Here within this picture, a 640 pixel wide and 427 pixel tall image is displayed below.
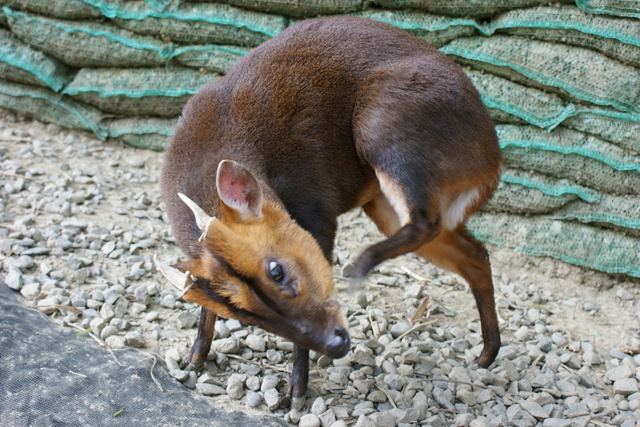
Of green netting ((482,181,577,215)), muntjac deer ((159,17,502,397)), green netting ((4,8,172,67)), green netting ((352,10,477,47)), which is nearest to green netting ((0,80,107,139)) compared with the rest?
green netting ((4,8,172,67))

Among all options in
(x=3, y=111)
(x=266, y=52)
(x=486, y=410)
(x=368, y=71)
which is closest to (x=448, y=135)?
(x=368, y=71)

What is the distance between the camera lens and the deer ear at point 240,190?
111 inches

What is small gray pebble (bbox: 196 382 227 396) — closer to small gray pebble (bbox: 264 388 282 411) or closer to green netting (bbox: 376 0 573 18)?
small gray pebble (bbox: 264 388 282 411)

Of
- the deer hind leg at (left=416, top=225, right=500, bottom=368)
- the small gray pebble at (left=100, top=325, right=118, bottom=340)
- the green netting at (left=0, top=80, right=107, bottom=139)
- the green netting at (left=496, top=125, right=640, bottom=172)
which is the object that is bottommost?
the small gray pebble at (left=100, top=325, right=118, bottom=340)

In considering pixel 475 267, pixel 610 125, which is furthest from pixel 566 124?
pixel 475 267

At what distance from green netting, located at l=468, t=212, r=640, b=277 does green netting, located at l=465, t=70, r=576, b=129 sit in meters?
0.76

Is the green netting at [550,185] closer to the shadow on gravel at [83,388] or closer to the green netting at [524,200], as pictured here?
the green netting at [524,200]

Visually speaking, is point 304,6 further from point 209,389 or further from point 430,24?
point 209,389

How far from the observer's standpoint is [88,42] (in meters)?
6.07

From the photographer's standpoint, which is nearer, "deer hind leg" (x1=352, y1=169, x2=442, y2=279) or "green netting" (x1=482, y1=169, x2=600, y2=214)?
"deer hind leg" (x1=352, y1=169, x2=442, y2=279)

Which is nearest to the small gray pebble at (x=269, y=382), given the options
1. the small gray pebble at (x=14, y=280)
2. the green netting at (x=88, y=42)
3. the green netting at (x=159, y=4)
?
the small gray pebble at (x=14, y=280)

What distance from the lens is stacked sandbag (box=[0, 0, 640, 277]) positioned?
461cm

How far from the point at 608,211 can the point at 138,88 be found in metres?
4.04

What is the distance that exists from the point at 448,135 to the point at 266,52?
3.53 feet
